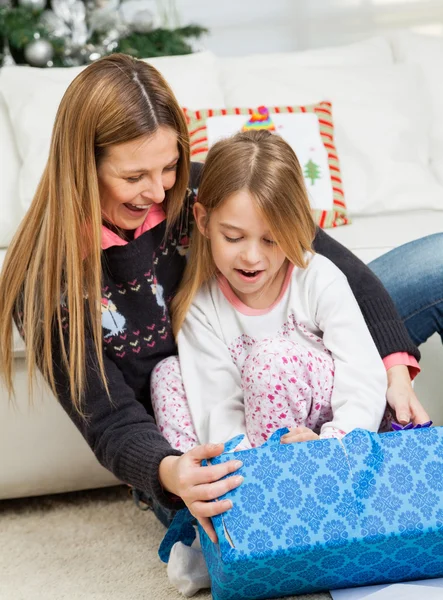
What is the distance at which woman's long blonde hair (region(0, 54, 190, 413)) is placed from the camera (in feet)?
4.10

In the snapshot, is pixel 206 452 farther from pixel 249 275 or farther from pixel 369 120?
pixel 369 120

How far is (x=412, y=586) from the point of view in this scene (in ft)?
3.94

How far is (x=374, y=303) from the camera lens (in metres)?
1.44

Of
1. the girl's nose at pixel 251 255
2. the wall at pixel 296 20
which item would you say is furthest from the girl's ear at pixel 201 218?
the wall at pixel 296 20

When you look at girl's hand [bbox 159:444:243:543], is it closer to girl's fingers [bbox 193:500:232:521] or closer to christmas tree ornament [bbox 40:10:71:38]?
girl's fingers [bbox 193:500:232:521]

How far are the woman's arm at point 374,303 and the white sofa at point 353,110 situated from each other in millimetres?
307

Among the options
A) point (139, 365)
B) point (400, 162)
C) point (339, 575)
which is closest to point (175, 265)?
point (139, 365)

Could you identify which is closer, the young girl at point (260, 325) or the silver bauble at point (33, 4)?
the young girl at point (260, 325)

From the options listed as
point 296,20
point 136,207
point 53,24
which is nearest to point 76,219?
point 136,207

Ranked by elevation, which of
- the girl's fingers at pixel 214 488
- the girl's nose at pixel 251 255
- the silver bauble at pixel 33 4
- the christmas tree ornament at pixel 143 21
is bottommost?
the girl's fingers at pixel 214 488

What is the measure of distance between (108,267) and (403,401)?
53 centimetres

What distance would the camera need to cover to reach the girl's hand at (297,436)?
3.78 ft

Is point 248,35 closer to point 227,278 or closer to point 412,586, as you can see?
point 227,278

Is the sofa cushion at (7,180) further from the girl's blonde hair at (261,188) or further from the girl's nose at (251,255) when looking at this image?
the girl's nose at (251,255)
